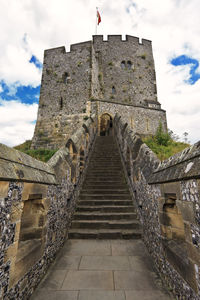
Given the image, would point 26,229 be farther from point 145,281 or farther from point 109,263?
point 145,281

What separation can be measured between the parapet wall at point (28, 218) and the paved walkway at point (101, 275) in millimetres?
292

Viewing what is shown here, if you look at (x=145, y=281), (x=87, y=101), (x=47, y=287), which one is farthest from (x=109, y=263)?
(x=87, y=101)

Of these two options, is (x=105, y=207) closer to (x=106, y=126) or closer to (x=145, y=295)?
(x=145, y=295)

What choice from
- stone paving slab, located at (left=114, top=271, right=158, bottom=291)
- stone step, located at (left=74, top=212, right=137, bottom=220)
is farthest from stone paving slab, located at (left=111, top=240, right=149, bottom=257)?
stone step, located at (left=74, top=212, right=137, bottom=220)

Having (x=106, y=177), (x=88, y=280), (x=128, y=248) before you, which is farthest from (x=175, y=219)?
(x=106, y=177)

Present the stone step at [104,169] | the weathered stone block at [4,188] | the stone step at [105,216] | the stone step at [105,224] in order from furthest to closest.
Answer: the stone step at [104,169] → the stone step at [105,216] → the stone step at [105,224] → the weathered stone block at [4,188]

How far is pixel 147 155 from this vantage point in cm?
469

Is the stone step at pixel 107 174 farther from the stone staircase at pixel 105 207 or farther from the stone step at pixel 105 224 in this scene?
the stone step at pixel 105 224

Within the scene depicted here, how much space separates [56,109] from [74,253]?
14.2 metres

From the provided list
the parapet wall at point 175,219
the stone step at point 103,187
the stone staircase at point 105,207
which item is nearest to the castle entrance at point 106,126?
the stone staircase at point 105,207

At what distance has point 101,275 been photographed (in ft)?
10.6

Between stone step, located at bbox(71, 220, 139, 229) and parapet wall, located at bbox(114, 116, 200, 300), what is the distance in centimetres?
63

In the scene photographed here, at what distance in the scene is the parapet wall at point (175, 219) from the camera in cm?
219

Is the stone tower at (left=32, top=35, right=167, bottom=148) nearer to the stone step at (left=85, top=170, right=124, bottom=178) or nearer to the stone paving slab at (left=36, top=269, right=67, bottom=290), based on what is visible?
the stone step at (left=85, top=170, right=124, bottom=178)
